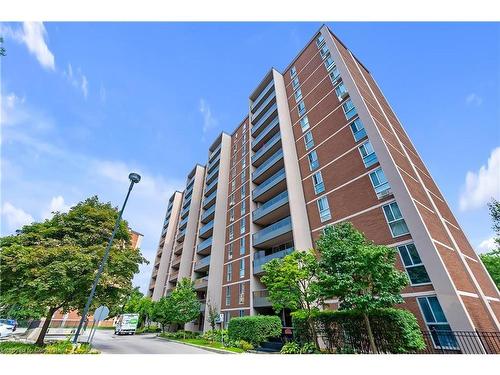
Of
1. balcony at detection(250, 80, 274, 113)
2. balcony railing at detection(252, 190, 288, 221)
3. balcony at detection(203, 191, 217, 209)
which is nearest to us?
balcony railing at detection(252, 190, 288, 221)

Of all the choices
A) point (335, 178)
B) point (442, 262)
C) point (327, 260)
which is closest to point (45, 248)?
point (327, 260)

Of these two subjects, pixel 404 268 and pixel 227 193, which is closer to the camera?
pixel 404 268

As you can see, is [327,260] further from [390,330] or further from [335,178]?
[335,178]

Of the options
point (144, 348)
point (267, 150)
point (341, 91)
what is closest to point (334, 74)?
point (341, 91)

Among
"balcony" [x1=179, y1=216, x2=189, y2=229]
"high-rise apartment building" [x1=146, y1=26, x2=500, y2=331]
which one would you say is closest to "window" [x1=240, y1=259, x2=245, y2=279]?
"high-rise apartment building" [x1=146, y1=26, x2=500, y2=331]

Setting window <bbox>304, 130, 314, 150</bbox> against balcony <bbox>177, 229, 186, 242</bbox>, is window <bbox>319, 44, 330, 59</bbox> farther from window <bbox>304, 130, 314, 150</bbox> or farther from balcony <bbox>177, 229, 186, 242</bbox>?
balcony <bbox>177, 229, 186, 242</bbox>

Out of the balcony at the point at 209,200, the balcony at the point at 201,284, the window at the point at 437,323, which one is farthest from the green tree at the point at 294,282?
the balcony at the point at 209,200

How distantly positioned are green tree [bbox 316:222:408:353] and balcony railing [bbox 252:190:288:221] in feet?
43.8

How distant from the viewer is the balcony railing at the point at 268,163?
101 feet

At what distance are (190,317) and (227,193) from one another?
18.2 m

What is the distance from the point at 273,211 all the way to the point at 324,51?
Answer: 20.7 m

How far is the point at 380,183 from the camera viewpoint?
1978cm

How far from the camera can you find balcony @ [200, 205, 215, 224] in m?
43.7

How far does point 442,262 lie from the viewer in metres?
14.9
